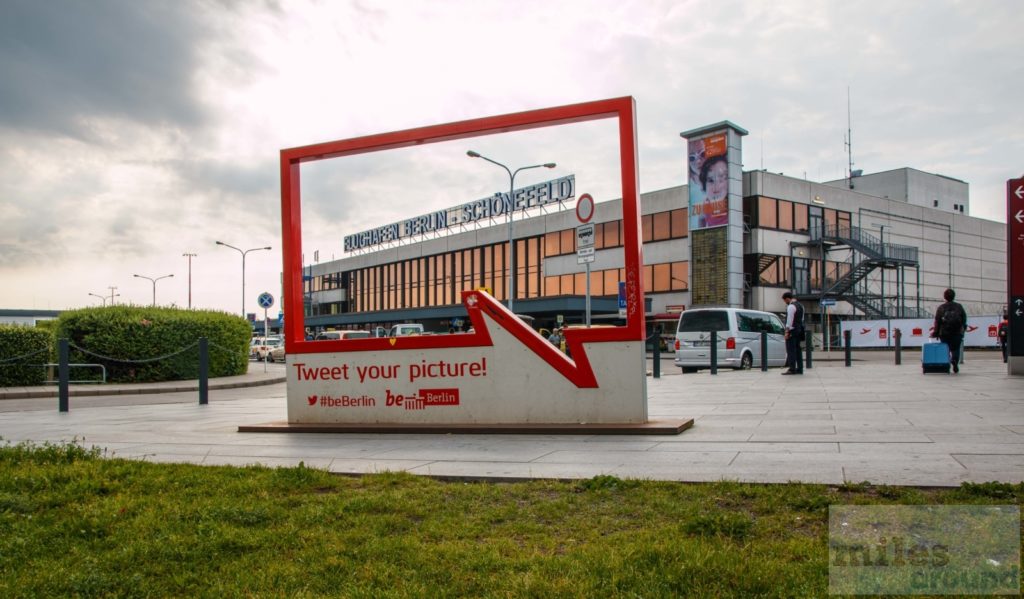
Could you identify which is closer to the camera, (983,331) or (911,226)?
(983,331)

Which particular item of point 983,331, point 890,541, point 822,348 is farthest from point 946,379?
point 822,348

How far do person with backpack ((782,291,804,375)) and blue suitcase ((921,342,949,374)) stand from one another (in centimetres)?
252

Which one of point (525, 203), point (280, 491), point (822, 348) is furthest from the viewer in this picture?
point (525, 203)

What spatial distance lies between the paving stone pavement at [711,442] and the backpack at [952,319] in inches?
152

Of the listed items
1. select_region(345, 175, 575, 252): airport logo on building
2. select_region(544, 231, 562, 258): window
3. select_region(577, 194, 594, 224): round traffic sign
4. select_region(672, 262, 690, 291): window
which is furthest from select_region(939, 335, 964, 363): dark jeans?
select_region(544, 231, 562, 258): window

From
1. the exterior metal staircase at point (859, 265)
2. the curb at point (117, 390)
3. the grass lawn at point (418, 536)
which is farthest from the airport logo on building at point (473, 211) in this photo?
the grass lawn at point (418, 536)

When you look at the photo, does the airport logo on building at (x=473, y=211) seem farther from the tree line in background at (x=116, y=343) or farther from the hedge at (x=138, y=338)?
the tree line in background at (x=116, y=343)

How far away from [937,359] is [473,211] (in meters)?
43.3

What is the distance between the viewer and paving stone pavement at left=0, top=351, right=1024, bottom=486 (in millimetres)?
5188

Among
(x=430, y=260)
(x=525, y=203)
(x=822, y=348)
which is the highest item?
(x=525, y=203)

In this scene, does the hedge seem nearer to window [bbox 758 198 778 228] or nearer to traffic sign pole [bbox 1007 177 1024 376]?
traffic sign pole [bbox 1007 177 1024 376]

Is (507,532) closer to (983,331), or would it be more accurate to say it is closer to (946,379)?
(946,379)

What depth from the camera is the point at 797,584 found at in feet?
9.47

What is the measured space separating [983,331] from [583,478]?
41.5 metres
